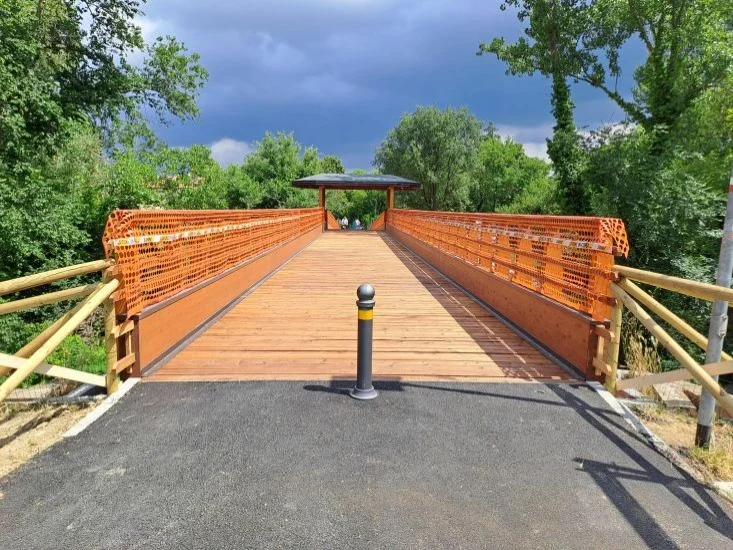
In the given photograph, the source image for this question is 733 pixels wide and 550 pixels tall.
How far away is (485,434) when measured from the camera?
3572 millimetres

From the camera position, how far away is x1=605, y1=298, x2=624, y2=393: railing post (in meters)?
4.36

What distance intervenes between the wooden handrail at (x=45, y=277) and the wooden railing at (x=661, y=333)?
446 cm

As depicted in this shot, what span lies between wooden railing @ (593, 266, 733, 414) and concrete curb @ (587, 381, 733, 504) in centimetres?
15

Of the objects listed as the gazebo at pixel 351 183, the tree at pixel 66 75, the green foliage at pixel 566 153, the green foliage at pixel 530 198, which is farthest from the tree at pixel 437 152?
the tree at pixel 66 75

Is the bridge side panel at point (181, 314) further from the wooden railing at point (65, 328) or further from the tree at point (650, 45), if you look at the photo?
the tree at point (650, 45)

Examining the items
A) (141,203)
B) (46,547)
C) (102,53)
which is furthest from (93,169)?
(46,547)

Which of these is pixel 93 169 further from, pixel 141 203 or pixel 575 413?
pixel 575 413

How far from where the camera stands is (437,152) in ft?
157

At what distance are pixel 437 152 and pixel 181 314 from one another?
45.2m

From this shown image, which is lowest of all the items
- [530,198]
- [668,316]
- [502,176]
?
[668,316]

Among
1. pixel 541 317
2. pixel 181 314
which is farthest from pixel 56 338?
pixel 541 317

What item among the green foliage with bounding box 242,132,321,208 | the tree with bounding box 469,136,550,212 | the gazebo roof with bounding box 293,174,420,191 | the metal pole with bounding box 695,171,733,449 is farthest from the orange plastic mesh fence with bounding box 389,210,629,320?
the tree with bounding box 469,136,550,212

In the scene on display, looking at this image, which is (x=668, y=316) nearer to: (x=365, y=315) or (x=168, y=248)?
(x=365, y=315)

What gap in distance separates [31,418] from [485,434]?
11.8ft
